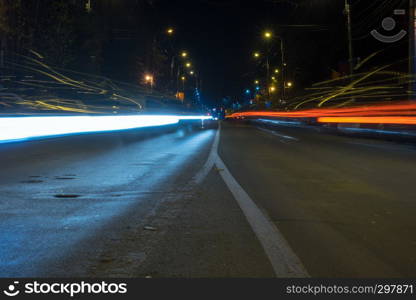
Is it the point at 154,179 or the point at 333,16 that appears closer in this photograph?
the point at 154,179

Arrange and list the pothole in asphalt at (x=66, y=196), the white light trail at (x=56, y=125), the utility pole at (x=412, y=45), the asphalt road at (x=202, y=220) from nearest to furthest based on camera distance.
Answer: the asphalt road at (x=202, y=220), the pothole in asphalt at (x=66, y=196), the white light trail at (x=56, y=125), the utility pole at (x=412, y=45)

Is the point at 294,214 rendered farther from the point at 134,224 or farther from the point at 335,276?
the point at 335,276

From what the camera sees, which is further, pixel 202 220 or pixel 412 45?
pixel 412 45

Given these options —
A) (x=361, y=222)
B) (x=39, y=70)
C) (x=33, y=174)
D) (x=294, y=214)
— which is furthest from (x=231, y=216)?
(x=39, y=70)

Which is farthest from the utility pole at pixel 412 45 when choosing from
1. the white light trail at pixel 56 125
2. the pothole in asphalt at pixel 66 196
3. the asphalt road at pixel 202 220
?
the pothole in asphalt at pixel 66 196

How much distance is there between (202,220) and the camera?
659 centimetres

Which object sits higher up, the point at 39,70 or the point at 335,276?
the point at 39,70

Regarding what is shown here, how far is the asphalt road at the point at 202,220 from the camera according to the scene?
4.77 meters

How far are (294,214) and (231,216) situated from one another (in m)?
0.88

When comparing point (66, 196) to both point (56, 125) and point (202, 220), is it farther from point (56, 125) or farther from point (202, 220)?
point (56, 125)

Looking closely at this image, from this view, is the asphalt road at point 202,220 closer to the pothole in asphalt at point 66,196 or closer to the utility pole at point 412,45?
the pothole in asphalt at point 66,196

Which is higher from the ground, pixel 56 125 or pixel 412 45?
pixel 412 45

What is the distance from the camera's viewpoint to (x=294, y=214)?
7.02m

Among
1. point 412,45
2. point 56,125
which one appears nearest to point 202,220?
point 412,45
